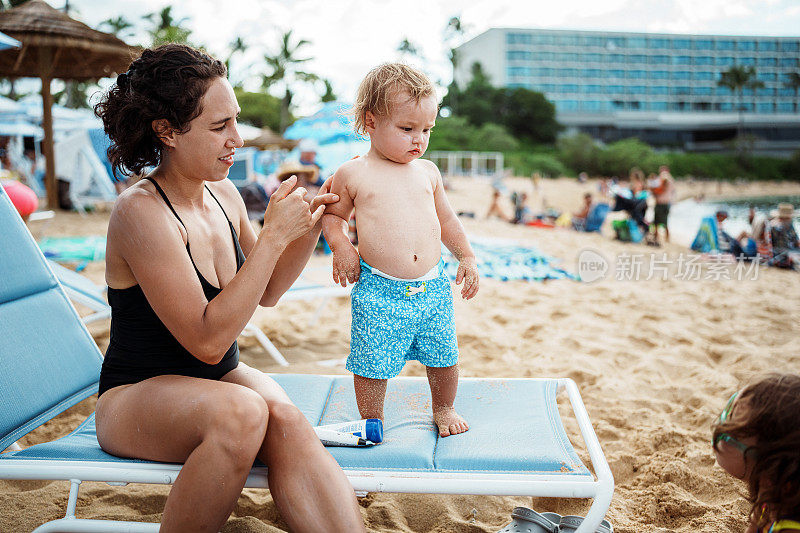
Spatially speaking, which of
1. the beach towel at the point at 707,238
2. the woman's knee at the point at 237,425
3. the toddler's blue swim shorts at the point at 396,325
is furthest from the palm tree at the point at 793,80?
the woman's knee at the point at 237,425

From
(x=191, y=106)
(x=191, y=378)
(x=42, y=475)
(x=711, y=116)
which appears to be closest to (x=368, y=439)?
(x=191, y=378)

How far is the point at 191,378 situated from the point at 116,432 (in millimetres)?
279

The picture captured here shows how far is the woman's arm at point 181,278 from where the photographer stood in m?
1.61

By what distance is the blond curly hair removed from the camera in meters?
2.04

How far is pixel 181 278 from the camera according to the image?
1618mm

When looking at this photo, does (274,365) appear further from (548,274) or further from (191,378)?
(548,274)

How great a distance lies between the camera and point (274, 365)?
13.0ft

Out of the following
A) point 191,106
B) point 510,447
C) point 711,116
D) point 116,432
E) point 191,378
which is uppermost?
point 711,116

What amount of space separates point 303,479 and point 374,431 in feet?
1.34

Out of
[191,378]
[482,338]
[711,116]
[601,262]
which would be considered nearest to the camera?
[191,378]

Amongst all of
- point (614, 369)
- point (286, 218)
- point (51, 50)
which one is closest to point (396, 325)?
point (286, 218)

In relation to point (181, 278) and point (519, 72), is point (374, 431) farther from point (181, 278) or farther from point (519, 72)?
point (519, 72)

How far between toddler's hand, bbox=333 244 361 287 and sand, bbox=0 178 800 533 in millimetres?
937

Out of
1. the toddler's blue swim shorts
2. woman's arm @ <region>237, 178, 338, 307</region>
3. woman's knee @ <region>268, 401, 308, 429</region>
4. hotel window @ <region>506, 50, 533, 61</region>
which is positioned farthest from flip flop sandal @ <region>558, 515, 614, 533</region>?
hotel window @ <region>506, 50, 533, 61</region>
